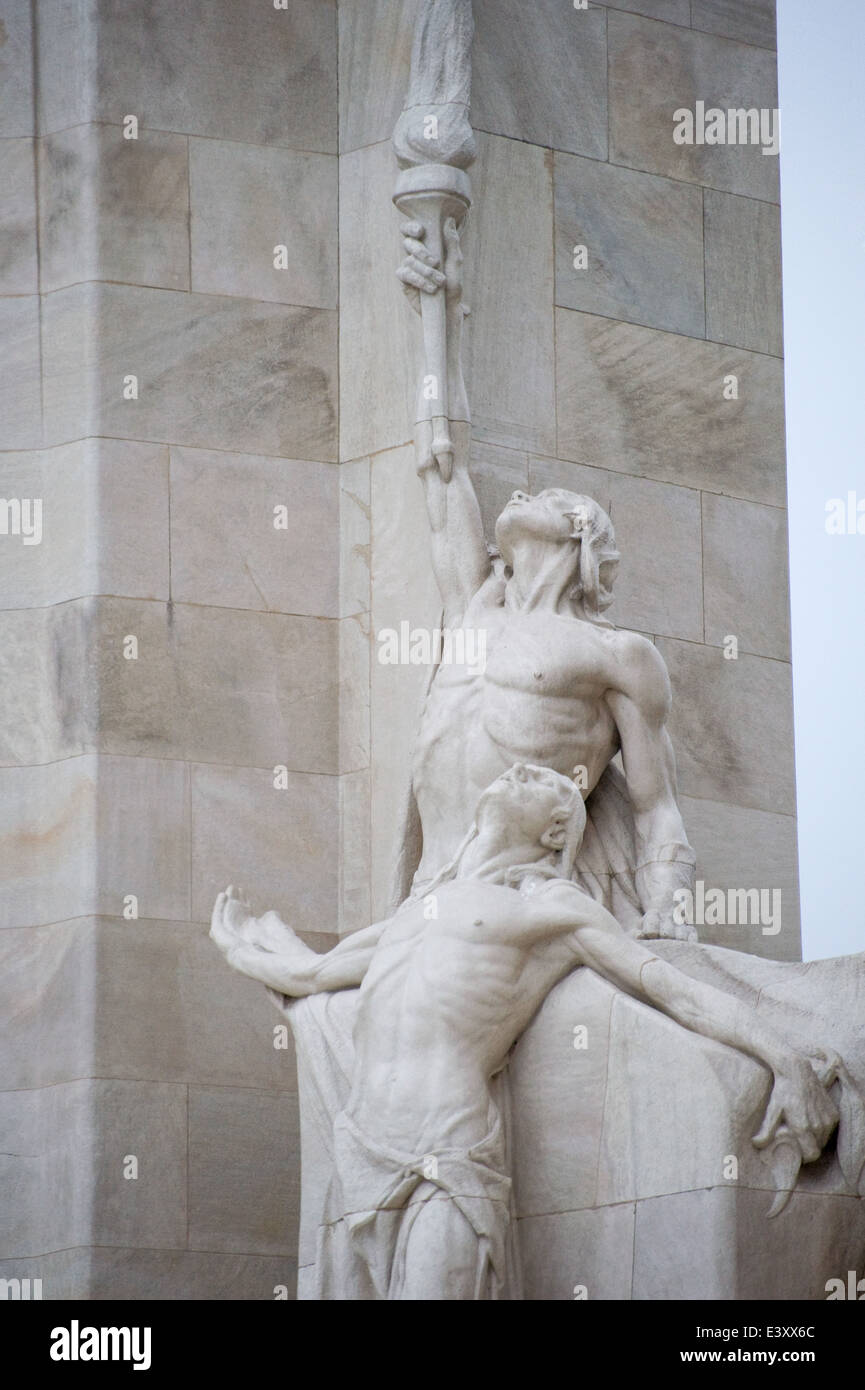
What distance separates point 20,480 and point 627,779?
3.41 m

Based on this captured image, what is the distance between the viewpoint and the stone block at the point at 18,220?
45.2ft

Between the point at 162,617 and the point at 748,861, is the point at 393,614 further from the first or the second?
the point at 748,861

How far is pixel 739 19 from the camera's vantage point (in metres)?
14.6

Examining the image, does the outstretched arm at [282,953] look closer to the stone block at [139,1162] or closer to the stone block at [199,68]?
the stone block at [139,1162]

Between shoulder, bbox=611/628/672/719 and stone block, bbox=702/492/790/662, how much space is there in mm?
2001

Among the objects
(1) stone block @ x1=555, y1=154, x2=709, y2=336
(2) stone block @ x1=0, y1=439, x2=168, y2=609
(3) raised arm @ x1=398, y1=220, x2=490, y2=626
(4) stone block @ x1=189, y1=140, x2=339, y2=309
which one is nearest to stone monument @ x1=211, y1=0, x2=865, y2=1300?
(3) raised arm @ x1=398, y1=220, x2=490, y2=626

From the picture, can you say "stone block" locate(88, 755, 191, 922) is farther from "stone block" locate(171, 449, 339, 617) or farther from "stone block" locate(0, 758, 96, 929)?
"stone block" locate(171, 449, 339, 617)

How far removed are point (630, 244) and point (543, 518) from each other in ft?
8.16

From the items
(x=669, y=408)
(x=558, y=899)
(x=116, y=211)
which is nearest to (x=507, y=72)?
(x=669, y=408)

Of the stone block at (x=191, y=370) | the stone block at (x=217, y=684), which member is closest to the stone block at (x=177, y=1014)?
the stone block at (x=217, y=684)

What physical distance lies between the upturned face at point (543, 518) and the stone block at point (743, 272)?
8.03 feet

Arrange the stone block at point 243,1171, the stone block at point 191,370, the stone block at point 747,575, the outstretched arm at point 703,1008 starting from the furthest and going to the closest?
the stone block at point 747,575
the stone block at point 191,370
the stone block at point 243,1171
the outstretched arm at point 703,1008

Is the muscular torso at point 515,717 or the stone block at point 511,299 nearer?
the muscular torso at point 515,717
